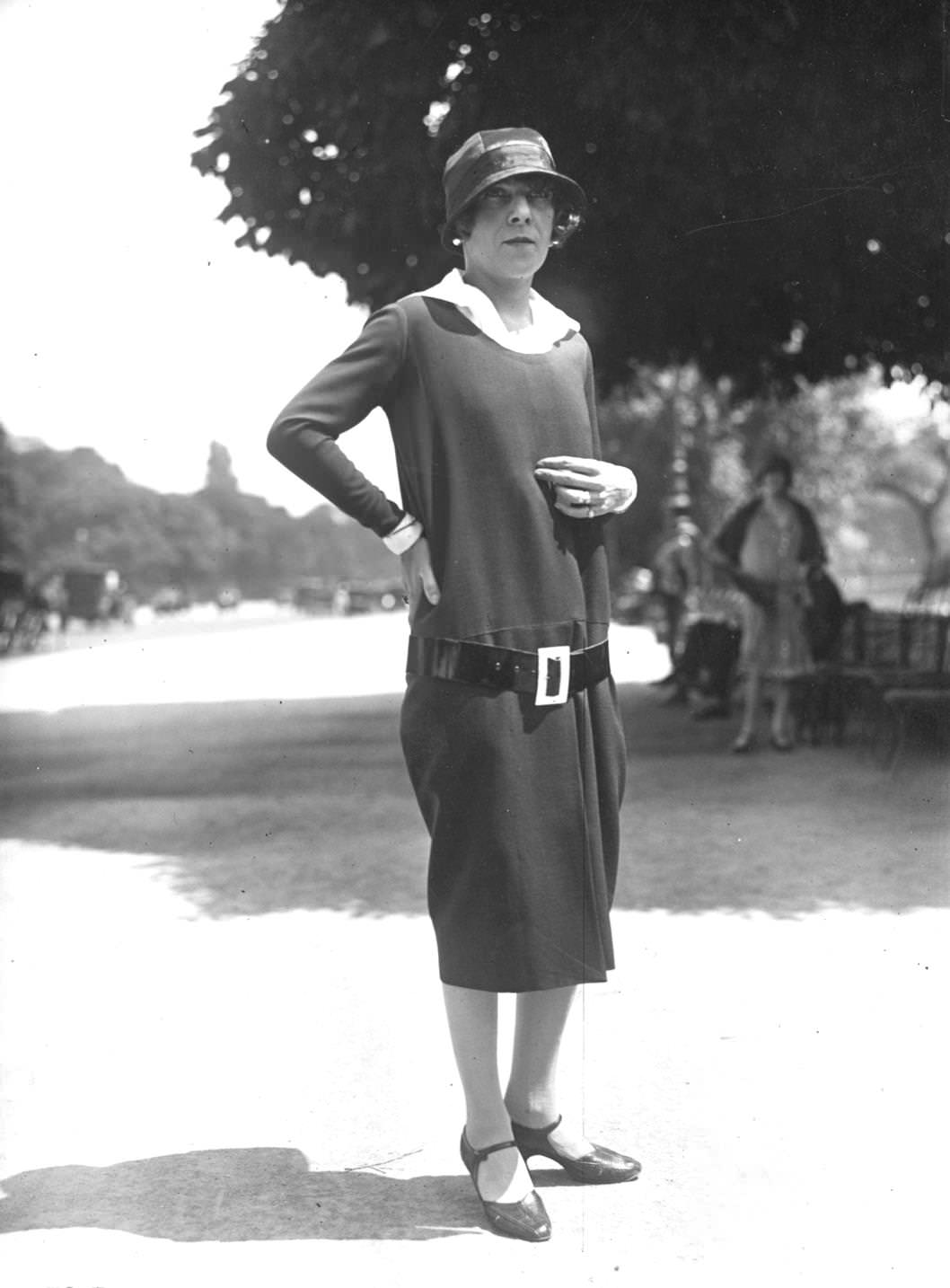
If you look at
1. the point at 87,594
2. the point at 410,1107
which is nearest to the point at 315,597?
the point at 87,594

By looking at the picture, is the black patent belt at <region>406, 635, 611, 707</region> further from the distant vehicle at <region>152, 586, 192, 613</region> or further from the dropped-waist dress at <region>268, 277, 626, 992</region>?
the distant vehicle at <region>152, 586, 192, 613</region>

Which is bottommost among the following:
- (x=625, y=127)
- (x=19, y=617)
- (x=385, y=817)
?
(x=385, y=817)

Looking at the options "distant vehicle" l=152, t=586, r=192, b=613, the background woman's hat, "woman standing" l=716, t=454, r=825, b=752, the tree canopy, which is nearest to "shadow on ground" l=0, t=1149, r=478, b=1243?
the background woman's hat

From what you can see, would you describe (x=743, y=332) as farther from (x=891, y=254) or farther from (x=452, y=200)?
(x=452, y=200)

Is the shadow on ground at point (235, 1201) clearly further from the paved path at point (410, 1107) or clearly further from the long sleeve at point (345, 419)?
the long sleeve at point (345, 419)

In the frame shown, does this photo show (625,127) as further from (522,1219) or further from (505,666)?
(522,1219)

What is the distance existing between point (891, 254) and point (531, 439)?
8.46 ft

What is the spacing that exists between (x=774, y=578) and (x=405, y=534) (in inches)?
262

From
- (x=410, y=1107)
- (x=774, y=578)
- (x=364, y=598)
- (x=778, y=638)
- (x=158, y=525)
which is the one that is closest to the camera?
(x=410, y=1107)

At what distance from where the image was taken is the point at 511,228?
3.05 meters

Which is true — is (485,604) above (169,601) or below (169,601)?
above

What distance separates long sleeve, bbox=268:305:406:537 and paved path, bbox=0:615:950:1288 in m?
1.41

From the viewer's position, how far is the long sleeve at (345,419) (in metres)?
2.97

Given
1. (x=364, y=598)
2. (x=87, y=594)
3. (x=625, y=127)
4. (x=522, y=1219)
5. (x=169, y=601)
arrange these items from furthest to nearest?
(x=169, y=601) < (x=364, y=598) < (x=87, y=594) < (x=625, y=127) < (x=522, y=1219)
